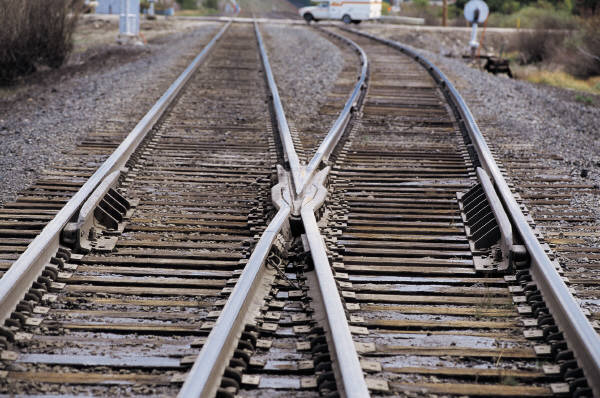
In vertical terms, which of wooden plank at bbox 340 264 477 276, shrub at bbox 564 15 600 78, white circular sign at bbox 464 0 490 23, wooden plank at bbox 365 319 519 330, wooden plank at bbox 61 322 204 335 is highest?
white circular sign at bbox 464 0 490 23

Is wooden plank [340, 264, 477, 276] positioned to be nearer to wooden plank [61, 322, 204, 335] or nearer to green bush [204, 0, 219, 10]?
wooden plank [61, 322, 204, 335]

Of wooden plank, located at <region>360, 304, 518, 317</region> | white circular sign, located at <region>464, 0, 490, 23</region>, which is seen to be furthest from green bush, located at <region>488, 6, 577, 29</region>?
wooden plank, located at <region>360, 304, 518, 317</region>

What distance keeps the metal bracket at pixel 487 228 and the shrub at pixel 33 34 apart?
10.1m

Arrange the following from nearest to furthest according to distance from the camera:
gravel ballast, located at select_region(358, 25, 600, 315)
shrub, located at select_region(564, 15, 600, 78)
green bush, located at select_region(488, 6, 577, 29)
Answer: gravel ballast, located at select_region(358, 25, 600, 315)
shrub, located at select_region(564, 15, 600, 78)
green bush, located at select_region(488, 6, 577, 29)

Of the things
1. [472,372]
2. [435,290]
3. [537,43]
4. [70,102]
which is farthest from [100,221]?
[537,43]

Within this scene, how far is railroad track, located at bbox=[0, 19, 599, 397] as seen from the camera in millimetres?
3080

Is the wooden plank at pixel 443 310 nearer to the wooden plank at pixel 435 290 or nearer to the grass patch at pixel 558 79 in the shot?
the wooden plank at pixel 435 290

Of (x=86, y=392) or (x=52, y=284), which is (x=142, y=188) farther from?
(x=86, y=392)

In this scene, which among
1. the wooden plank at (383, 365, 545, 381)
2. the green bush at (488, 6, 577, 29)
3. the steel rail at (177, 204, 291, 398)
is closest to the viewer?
the steel rail at (177, 204, 291, 398)

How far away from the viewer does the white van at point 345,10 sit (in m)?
32.9

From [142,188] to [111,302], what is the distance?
85.1 inches

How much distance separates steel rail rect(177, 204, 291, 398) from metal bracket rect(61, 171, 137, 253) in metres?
1.09

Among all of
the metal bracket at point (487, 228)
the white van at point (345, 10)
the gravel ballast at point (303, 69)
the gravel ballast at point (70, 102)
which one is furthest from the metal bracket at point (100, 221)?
the white van at point (345, 10)

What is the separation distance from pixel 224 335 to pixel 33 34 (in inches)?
507
